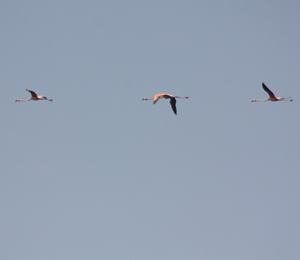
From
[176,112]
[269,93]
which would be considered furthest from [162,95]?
[269,93]

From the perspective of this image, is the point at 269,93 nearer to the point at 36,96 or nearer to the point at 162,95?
the point at 162,95

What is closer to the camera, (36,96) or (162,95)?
(162,95)


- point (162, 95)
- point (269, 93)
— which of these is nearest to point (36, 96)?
point (162, 95)

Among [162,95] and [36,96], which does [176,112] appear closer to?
[162,95]

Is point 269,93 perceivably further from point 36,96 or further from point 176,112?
point 36,96

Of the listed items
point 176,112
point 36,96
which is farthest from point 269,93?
point 36,96

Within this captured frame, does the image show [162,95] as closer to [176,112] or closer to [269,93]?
[176,112]

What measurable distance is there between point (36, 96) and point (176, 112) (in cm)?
1212

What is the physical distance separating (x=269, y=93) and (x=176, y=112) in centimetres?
783

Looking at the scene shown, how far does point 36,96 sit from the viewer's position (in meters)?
64.2

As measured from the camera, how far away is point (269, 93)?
60438 mm

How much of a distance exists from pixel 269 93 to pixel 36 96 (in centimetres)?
1969

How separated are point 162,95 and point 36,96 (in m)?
11.8

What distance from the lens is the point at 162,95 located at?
59.2 m
